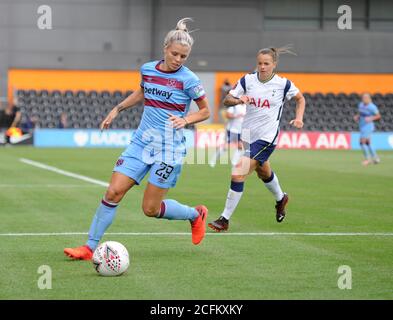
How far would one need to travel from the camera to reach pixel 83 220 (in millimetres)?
13766

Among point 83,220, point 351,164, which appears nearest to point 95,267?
point 83,220

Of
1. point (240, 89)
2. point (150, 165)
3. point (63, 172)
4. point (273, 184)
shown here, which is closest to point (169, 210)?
point (150, 165)

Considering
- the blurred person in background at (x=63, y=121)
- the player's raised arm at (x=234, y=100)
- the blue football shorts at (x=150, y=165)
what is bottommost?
the blurred person in background at (x=63, y=121)

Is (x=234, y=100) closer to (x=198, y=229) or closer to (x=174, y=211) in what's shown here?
(x=198, y=229)

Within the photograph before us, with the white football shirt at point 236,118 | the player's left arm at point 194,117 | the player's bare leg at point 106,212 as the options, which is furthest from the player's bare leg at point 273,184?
the white football shirt at point 236,118

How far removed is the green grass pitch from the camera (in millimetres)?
8320

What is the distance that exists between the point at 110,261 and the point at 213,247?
2.30m

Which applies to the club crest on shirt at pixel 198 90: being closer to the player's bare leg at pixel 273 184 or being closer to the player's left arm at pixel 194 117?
the player's left arm at pixel 194 117

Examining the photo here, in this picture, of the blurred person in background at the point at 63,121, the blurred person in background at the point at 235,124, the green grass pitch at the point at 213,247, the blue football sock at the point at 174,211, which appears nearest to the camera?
the green grass pitch at the point at 213,247

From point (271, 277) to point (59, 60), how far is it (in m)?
39.6

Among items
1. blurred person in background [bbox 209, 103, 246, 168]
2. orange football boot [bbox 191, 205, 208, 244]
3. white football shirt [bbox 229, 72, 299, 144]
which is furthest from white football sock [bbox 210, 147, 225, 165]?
orange football boot [bbox 191, 205, 208, 244]

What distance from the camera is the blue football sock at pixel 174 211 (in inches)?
417

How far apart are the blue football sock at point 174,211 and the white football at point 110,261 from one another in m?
1.43
